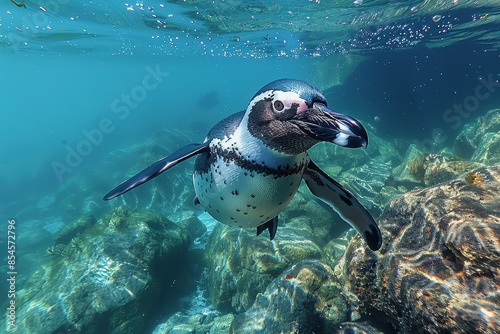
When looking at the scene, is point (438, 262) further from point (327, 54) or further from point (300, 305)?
point (327, 54)

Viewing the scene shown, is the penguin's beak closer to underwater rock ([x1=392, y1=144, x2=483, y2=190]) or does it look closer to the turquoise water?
underwater rock ([x1=392, y1=144, x2=483, y2=190])

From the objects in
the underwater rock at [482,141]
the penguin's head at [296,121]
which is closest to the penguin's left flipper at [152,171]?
the penguin's head at [296,121]

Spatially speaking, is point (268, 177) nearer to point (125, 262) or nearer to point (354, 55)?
point (125, 262)

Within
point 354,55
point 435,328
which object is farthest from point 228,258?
point 354,55

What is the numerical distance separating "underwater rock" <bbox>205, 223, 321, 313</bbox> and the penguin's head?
4.37m

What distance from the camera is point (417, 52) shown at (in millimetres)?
17656

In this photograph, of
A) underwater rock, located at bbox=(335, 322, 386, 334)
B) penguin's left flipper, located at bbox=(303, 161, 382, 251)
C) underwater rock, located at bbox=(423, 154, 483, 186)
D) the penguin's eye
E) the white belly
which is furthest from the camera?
underwater rock, located at bbox=(423, 154, 483, 186)

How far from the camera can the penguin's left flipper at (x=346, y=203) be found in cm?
282

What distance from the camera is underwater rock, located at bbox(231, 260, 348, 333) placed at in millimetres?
3918

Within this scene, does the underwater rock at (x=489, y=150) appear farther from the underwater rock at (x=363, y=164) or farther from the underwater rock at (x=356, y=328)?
the underwater rock at (x=356, y=328)

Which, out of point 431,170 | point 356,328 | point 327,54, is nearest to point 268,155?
point 356,328

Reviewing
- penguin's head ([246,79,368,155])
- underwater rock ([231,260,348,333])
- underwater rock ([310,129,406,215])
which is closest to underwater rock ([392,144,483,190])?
underwater rock ([310,129,406,215])

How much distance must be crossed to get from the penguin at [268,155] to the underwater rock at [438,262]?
2.01 ft

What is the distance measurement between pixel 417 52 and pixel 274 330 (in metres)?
19.3
